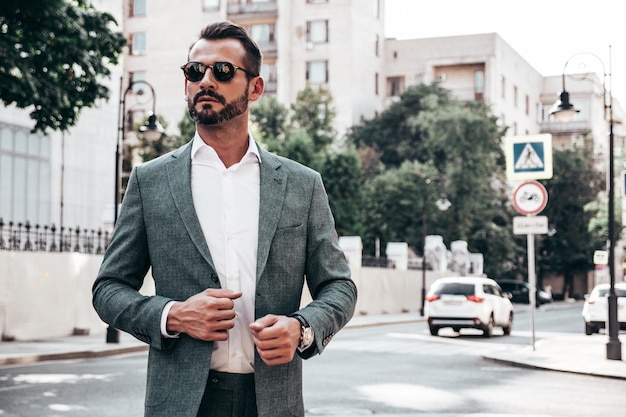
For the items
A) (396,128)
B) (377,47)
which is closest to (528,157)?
(396,128)

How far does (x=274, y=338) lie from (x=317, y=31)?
63.2 meters

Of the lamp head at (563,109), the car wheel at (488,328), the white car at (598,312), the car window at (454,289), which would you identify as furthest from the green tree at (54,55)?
the white car at (598,312)

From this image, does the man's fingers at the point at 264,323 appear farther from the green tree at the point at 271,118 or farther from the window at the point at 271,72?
the window at the point at 271,72

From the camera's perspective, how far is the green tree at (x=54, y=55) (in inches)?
671

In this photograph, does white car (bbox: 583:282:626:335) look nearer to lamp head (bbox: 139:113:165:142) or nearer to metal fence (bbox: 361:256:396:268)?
lamp head (bbox: 139:113:165:142)

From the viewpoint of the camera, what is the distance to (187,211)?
2.90 metres

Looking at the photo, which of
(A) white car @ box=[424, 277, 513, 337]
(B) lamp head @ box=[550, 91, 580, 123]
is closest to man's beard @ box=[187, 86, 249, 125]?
(B) lamp head @ box=[550, 91, 580, 123]

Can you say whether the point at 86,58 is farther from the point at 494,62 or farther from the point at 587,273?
the point at 587,273

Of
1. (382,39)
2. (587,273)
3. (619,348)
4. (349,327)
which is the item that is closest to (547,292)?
(587,273)

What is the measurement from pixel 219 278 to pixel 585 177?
69089 mm

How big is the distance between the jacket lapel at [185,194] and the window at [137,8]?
6614cm

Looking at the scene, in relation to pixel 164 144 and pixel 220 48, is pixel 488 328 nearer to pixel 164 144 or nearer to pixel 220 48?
pixel 220 48

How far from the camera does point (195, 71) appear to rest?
117 inches

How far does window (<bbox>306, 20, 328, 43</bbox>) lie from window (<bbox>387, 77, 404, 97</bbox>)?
311 inches
